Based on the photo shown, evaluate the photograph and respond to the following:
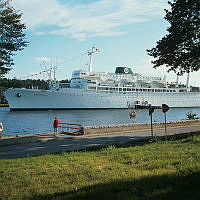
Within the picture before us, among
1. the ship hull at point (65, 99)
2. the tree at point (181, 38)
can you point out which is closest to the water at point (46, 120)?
the ship hull at point (65, 99)

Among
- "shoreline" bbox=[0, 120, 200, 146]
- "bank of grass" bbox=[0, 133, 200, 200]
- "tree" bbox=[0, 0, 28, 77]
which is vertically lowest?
"shoreline" bbox=[0, 120, 200, 146]

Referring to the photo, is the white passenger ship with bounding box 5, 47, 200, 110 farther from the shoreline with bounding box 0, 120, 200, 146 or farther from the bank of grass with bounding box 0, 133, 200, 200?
the bank of grass with bounding box 0, 133, 200, 200

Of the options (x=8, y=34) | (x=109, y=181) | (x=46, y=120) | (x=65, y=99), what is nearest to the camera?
(x=109, y=181)

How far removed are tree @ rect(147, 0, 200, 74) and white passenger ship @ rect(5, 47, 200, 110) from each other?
50.8m

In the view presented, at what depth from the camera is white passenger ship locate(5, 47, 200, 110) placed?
64.9 meters

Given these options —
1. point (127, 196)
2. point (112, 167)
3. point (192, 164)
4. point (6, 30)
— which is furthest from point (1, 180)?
point (6, 30)

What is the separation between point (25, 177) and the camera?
Answer: 5801 millimetres

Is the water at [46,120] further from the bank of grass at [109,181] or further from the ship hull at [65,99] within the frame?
the bank of grass at [109,181]

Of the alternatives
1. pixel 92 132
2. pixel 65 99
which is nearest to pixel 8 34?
pixel 92 132

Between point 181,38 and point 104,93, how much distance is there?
181 ft

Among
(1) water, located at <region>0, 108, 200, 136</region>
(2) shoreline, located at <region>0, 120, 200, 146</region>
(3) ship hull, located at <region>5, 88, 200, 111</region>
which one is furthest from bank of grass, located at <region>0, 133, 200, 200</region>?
(3) ship hull, located at <region>5, 88, 200, 111</region>

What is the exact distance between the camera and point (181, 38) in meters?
15.7

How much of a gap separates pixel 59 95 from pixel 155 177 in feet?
203

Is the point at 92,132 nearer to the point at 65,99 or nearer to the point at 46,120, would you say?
the point at 46,120
